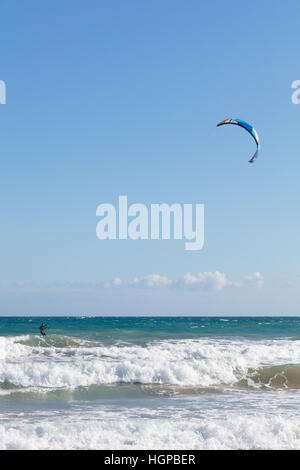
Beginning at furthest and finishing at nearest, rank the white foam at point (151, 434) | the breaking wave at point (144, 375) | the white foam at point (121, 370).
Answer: the white foam at point (121, 370), the breaking wave at point (144, 375), the white foam at point (151, 434)

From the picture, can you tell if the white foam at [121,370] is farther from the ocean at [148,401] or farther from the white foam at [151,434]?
the white foam at [151,434]

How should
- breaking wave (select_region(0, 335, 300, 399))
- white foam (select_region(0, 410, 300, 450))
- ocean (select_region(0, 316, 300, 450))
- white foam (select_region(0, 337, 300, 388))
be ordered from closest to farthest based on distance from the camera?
1. white foam (select_region(0, 410, 300, 450))
2. ocean (select_region(0, 316, 300, 450))
3. breaking wave (select_region(0, 335, 300, 399))
4. white foam (select_region(0, 337, 300, 388))

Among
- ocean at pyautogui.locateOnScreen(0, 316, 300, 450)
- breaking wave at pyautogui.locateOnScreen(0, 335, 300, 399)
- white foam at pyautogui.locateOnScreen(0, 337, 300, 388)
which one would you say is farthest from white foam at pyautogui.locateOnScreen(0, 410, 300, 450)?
white foam at pyautogui.locateOnScreen(0, 337, 300, 388)

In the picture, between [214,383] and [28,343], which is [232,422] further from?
[28,343]

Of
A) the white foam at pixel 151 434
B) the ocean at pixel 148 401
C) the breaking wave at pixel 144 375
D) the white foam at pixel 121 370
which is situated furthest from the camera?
the white foam at pixel 121 370

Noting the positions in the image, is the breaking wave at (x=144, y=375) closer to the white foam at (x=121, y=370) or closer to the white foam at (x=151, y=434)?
the white foam at (x=121, y=370)

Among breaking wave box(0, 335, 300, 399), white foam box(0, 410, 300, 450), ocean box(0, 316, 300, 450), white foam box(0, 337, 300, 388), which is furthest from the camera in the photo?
white foam box(0, 337, 300, 388)

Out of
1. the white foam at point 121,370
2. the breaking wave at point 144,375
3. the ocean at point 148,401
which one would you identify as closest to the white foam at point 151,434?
the ocean at point 148,401

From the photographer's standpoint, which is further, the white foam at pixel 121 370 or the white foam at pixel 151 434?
the white foam at pixel 121 370

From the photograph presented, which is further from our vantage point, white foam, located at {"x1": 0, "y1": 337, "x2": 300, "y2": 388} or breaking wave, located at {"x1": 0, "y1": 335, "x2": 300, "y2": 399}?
white foam, located at {"x1": 0, "y1": 337, "x2": 300, "y2": 388}

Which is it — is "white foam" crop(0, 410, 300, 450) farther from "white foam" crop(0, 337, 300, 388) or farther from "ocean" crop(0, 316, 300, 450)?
"white foam" crop(0, 337, 300, 388)

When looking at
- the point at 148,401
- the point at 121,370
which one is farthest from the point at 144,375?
the point at 148,401

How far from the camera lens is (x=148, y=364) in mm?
18578
